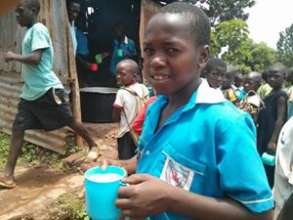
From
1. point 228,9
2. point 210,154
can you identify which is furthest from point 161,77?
point 228,9

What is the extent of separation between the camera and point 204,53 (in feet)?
4.05

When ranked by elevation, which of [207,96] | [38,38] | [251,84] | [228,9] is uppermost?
[228,9]

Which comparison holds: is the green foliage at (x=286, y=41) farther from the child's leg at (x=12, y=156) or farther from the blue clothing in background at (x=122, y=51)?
the child's leg at (x=12, y=156)

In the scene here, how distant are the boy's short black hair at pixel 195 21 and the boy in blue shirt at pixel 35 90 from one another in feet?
9.23

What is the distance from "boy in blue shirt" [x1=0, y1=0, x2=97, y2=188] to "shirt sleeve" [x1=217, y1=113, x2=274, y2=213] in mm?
3056

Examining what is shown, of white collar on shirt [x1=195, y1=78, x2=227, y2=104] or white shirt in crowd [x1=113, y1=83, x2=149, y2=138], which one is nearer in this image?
white collar on shirt [x1=195, y1=78, x2=227, y2=104]

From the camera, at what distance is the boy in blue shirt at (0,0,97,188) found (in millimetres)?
3814

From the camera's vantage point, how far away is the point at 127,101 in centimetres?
380

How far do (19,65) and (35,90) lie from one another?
171 cm

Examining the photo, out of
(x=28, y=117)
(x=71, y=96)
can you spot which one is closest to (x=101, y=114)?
(x=71, y=96)

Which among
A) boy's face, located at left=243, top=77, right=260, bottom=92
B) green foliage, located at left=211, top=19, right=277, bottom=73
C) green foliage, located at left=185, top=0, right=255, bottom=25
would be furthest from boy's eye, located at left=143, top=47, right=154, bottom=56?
green foliage, located at left=185, top=0, right=255, bottom=25

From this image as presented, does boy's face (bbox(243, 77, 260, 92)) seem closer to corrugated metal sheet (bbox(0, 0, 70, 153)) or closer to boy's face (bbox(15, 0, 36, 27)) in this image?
corrugated metal sheet (bbox(0, 0, 70, 153))

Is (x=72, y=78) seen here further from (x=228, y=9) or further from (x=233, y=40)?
(x=228, y=9)

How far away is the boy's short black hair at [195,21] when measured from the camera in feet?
3.89
